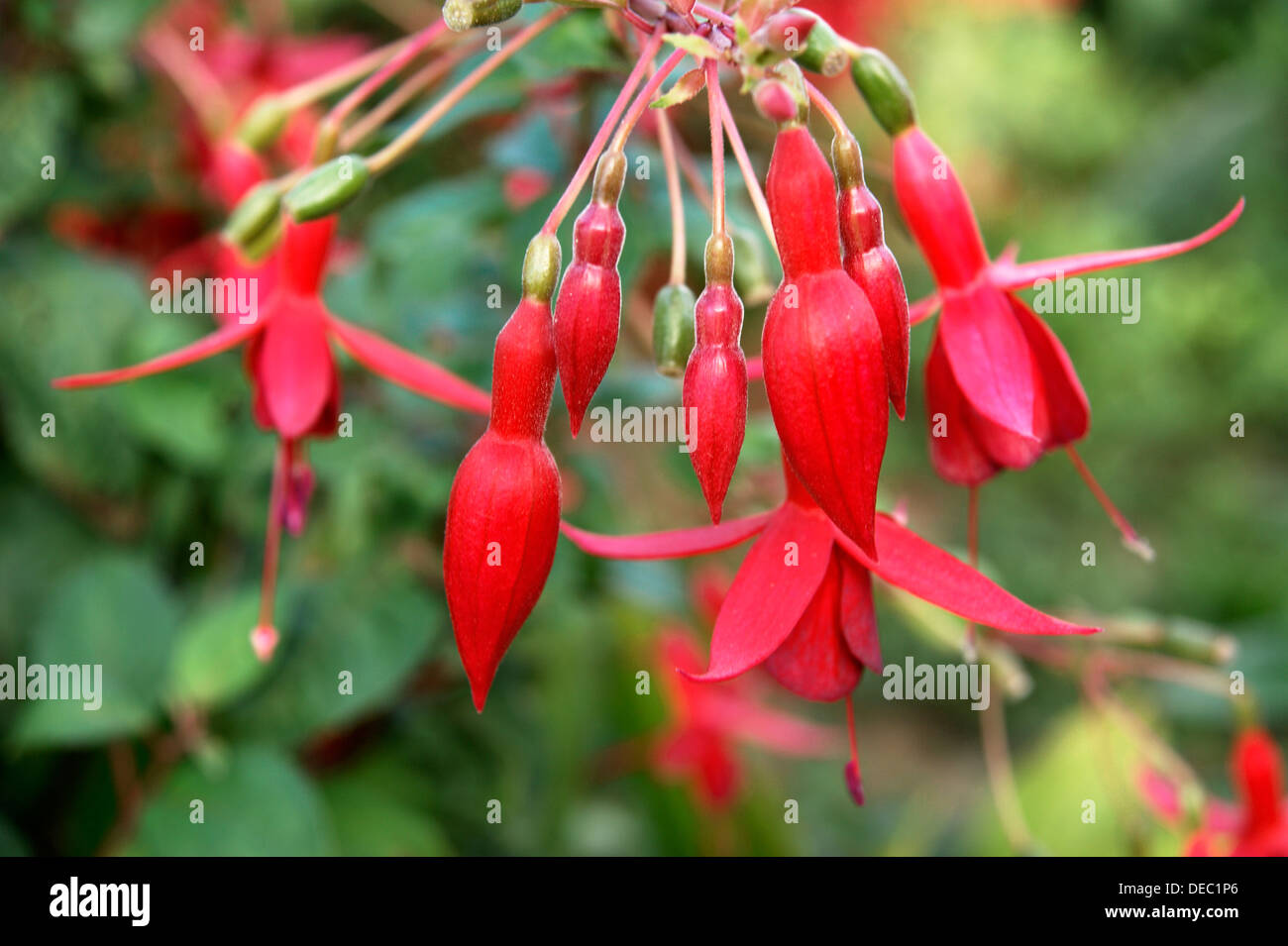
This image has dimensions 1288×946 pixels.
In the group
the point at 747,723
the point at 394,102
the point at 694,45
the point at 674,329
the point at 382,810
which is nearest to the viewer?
the point at 694,45

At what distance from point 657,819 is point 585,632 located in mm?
255

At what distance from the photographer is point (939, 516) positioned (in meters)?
2.36

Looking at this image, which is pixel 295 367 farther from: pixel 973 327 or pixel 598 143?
pixel 973 327

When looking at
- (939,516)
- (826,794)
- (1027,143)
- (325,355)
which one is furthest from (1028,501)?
(325,355)

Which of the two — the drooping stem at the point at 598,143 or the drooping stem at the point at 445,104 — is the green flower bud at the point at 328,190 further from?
the drooping stem at the point at 598,143

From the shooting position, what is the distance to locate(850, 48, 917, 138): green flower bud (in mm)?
461

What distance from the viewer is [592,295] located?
0.43m

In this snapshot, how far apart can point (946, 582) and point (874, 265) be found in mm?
127

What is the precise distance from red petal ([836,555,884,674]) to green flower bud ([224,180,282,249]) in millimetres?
323

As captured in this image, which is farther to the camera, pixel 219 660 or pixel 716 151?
pixel 219 660

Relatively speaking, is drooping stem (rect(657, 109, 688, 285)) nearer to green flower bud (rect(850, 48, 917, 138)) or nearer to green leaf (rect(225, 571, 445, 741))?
green flower bud (rect(850, 48, 917, 138))

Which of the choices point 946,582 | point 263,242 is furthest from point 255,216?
point 946,582

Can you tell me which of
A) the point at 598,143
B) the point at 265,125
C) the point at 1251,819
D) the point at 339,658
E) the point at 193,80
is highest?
the point at 193,80
